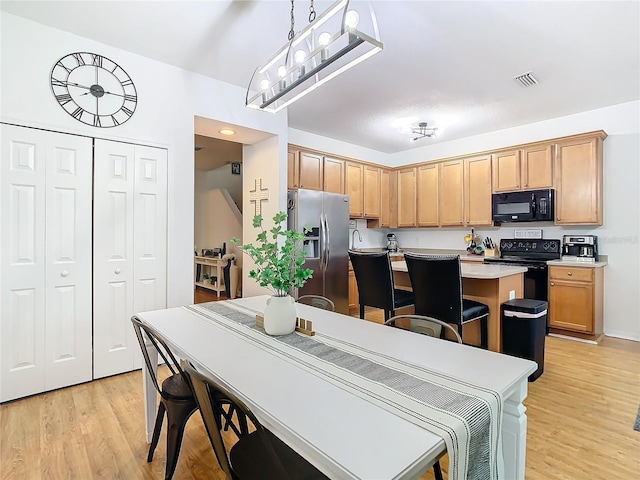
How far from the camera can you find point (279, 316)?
5.01 ft

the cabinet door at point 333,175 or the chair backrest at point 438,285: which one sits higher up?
the cabinet door at point 333,175

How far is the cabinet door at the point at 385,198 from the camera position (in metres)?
5.85

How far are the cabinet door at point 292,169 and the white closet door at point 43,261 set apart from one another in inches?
92.0

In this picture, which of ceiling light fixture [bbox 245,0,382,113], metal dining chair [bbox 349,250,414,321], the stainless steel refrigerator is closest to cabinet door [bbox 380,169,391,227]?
the stainless steel refrigerator

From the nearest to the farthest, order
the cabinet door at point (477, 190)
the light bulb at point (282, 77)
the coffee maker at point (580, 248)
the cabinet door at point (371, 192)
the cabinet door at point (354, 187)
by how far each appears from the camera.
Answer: the light bulb at point (282, 77) → the coffee maker at point (580, 248) → the cabinet door at point (477, 190) → the cabinet door at point (354, 187) → the cabinet door at point (371, 192)

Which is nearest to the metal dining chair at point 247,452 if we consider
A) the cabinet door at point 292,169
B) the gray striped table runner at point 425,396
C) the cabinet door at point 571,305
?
the gray striped table runner at point 425,396

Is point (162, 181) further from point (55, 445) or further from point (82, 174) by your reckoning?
point (55, 445)

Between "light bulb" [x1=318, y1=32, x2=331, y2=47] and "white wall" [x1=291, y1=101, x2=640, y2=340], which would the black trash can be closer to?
"white wall" [x1=291, y1=101, x2=640, y2=340]

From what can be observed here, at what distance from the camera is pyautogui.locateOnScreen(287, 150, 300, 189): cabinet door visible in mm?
4555

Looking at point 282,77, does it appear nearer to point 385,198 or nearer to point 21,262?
point 21,262

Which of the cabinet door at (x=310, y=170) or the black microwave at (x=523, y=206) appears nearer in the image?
the black microwave at (x=523, y=206)

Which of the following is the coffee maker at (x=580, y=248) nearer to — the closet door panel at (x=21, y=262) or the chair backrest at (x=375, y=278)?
the chair backrest at (x=375, y=278)

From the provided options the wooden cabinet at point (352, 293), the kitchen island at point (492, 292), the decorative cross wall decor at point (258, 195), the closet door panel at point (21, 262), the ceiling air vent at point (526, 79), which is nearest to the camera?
the closet door panel at point (21, 262)

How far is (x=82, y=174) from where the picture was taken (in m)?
2.70
